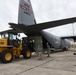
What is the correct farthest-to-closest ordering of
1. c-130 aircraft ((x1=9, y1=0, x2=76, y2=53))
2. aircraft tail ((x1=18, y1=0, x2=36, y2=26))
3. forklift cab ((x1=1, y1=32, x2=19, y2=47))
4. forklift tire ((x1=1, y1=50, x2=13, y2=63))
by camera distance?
aircraft tail ((x1=18, y1=0, x2=36, y2=26))
c-130 aircraft ((x1=9, y1=0, x2=76, y2=53))
forklift cab ((x1=1, y1=32, x2=19, y2=47))
forklift tire ((x1=1, y1=50, x2=13, y2=63))

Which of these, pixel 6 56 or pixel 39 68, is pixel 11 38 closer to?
pixel 6 56

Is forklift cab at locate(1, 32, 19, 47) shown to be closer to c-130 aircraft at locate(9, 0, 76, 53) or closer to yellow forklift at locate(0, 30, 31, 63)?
yellow forklift at locate(0, 30, 31, 63)

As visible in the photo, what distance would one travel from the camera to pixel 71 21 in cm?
1117

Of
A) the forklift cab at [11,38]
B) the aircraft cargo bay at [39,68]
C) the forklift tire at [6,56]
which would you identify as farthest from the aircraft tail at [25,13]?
the aircraft cargo bay at [39,68]

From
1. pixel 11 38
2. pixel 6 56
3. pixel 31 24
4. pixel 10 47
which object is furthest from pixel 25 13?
pixel 6 56

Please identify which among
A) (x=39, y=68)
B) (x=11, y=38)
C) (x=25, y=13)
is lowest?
(x=39, y=68)

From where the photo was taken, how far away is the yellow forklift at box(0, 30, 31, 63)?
9.81 meters

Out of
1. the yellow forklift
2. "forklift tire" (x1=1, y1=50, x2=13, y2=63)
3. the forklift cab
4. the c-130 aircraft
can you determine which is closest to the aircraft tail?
the c-130 aircraft

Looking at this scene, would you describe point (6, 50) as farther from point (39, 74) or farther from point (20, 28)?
point (39, 74)

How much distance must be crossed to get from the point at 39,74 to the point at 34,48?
8.06m

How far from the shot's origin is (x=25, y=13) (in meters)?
12.9

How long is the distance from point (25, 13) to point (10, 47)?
3963 mm

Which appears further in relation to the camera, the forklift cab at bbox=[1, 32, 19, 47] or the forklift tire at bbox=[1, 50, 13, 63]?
the forklift cab at bbox=[1, 32, 19, 47]

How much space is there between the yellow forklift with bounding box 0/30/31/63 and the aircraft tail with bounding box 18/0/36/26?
1.76 metres
